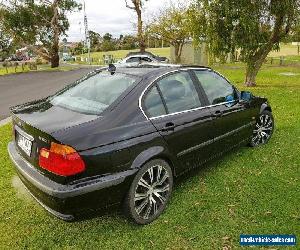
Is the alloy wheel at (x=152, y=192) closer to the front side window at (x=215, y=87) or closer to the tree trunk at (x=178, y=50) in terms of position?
the front side window at (x=215, y=87)

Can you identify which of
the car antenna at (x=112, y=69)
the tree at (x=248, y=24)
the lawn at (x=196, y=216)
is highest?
the tree at (x=248, y=24)

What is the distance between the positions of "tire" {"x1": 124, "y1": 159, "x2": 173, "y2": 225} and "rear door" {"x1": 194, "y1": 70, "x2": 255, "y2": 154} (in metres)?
1.14

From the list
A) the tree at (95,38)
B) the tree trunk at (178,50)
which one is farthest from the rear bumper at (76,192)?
the tree at (95,38)

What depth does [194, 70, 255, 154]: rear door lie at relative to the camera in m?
4.67

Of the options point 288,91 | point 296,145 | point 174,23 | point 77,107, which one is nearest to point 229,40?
point 288,91

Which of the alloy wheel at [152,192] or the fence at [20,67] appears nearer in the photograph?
the alloy wheel at [152,192]

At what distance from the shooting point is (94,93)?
13.2 feet

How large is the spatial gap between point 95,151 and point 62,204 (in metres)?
0.57

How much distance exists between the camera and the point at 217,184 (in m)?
4.75

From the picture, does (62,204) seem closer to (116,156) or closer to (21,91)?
(116,156)

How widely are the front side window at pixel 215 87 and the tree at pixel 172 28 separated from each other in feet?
91.4

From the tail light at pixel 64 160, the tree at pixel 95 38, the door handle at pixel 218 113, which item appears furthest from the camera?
the tree at pixel 95 38

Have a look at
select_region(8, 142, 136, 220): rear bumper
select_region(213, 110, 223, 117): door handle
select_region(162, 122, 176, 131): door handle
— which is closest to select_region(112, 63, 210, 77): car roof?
select_region(162, 122, 176, 131): door handle

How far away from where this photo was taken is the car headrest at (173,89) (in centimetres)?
411
